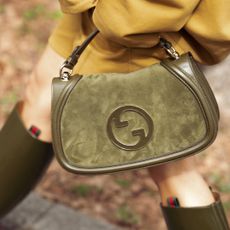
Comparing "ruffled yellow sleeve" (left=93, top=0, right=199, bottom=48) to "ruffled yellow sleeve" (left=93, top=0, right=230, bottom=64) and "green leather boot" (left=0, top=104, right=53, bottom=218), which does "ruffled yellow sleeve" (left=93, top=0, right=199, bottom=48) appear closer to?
"ruffled yellow sleeve" (left=93, top=0, right=230, bottom=64)

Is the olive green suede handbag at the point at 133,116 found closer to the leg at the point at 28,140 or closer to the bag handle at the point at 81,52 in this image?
the bag handle at the point at 81,52

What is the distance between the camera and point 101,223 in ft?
6.13

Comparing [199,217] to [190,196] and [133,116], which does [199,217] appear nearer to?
[190,196]

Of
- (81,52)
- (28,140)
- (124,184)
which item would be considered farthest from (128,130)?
(124,184)

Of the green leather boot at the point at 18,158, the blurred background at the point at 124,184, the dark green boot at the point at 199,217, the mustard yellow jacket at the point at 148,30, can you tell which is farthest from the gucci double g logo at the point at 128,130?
the blurred background at the point at 124,184

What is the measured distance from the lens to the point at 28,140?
1.42m

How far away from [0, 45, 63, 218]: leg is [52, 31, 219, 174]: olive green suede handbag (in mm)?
225

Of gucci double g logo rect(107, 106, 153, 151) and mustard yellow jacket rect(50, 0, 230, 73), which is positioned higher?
mustard yellow jacket rect(50, 0, 230, 73)

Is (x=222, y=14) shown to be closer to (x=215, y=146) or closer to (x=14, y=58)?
(x=215, y=146)

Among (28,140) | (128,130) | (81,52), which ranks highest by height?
(81,52)

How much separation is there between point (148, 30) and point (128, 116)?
0.20 meters

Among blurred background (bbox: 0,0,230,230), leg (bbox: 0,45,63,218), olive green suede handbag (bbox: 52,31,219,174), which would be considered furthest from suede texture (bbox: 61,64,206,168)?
blurred background (bbox: 0,0,230,230)

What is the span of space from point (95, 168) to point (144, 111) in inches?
6.7

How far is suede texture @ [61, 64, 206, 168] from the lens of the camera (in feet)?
3.61
